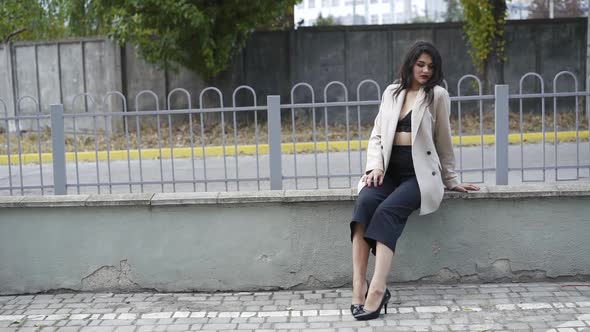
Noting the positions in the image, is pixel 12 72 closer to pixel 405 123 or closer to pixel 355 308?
pixel 405 123

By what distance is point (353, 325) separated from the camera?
5.39m

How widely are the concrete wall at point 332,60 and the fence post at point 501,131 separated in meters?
9.22

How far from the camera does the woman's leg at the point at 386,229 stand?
216 inches

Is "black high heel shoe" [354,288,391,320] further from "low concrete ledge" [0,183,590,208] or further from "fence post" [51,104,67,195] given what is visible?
"fence post" [51,104,67,195]

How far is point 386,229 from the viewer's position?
5562 millimetres

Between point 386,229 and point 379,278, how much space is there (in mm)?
324

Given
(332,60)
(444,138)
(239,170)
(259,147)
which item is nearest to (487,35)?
(332,60)

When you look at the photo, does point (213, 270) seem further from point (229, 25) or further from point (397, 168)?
point (229, 25)

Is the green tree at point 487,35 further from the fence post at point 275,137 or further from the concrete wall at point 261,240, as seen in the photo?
the fence post at point 275,137

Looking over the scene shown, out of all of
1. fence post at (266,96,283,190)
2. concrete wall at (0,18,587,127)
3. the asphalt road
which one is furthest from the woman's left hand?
concrete wall at (0,18,587,127)

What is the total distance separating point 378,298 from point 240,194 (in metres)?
1.38

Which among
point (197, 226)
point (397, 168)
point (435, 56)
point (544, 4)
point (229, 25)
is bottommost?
point (197, 226)

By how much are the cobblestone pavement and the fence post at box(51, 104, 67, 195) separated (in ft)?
2.82

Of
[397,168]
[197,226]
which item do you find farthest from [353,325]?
[197,226]
